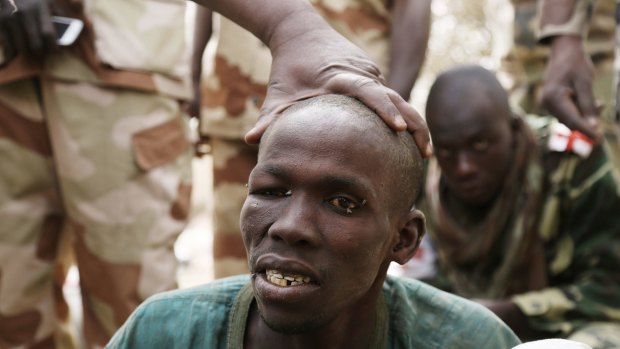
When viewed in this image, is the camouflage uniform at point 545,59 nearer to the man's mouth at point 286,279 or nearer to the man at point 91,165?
the man at point 91,165

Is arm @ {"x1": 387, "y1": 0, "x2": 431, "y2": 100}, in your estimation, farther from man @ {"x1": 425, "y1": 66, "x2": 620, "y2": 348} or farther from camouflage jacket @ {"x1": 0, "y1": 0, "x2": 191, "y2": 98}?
camouflage jacket @ {"x1": 0, "y1": 0, "x2": 191, "y2": 98}

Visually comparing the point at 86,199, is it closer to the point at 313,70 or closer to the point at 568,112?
the point at 313,70

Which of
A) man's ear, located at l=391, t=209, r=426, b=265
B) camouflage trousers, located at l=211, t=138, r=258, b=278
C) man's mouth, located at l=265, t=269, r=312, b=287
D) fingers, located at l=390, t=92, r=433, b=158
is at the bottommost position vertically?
camouflage trousers, located at l=211, t=138, r=258, b=278

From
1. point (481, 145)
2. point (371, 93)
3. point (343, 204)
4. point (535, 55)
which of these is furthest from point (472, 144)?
point (343, 204)

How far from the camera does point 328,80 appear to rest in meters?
2.23

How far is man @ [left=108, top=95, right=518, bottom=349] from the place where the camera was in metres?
2.05

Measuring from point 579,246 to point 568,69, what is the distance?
72 cm

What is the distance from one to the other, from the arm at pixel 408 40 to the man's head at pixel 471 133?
0.73 feet

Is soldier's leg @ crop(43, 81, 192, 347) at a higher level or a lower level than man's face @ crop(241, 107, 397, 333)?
lower

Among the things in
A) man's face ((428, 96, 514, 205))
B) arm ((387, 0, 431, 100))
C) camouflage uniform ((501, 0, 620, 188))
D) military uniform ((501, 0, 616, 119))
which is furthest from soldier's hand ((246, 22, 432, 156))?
military uniform ((501, 0, 616, 119))

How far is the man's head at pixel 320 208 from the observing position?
2.04 meters

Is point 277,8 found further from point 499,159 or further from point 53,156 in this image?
point 499,159

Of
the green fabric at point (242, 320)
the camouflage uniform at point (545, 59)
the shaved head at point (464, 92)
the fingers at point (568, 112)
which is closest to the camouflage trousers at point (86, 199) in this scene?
the green fabric at point (242, 320)

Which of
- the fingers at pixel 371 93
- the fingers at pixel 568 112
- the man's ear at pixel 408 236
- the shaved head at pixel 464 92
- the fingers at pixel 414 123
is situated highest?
the fingers at pixel 371 93
